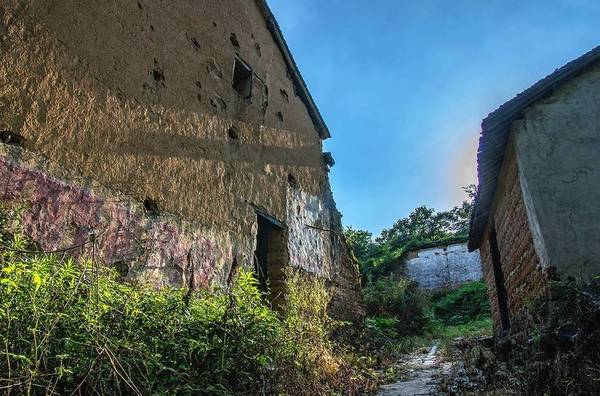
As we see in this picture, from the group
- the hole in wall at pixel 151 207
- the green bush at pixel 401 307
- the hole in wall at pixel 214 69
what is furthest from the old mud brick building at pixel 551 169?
the green bush at pixel 401 307

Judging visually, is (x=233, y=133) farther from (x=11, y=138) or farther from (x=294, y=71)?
(x=11, y=138)

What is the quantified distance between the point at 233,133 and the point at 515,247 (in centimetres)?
460

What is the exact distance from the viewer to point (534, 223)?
526cm

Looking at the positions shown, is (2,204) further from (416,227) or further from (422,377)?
(416,227)

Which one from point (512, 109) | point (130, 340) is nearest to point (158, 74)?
point (130, 340)

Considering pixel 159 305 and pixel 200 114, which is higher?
pixel 200 114

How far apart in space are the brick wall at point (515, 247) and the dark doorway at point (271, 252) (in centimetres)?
338

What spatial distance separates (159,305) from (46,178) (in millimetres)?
1563

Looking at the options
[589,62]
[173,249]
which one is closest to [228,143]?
[173,249]

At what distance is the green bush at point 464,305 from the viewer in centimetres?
1766

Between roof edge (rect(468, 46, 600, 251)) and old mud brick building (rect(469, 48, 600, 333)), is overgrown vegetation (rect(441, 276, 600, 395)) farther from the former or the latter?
roof edge (rect(468, 46, 600, 251))

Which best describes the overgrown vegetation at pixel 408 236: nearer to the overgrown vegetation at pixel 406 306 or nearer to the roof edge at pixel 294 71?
the overgrown vegetation at pixel 406 306

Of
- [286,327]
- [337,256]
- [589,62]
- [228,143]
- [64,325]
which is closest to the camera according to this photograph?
[64,325]

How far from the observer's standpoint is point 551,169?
17.4 ft
